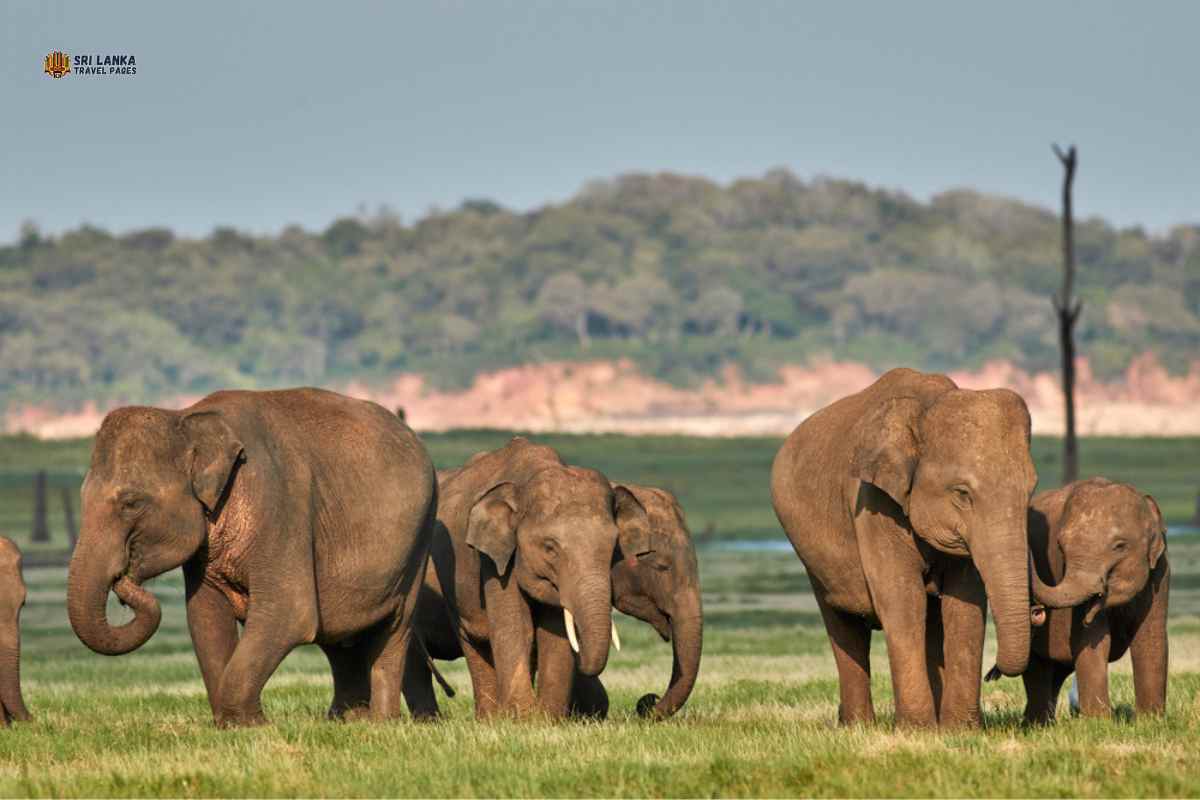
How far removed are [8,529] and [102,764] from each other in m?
76.5

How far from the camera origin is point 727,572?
60.1m

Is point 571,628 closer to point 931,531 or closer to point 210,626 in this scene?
point 210,626

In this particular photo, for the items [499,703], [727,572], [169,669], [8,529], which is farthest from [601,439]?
[499,703]

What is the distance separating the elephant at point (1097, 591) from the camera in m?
17.6

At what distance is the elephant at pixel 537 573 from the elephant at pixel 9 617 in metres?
3.49

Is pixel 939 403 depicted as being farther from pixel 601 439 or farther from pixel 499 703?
pixel 601 439

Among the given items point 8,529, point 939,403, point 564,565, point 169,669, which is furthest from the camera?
point 8,529

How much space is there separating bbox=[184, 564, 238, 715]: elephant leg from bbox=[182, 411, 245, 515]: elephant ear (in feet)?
2.66

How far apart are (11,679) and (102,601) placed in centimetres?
328

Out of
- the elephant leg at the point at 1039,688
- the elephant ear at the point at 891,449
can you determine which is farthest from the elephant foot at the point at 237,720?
the elephant leg at the point at 1039,688

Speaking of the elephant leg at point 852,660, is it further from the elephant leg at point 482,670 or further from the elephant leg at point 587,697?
the elephant leg at point 482,670

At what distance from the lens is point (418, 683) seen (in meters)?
20.4

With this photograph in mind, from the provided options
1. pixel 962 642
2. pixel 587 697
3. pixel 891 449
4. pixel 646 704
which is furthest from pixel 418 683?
pixel 891 449

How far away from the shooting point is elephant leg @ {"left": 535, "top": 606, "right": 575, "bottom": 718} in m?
18.1
